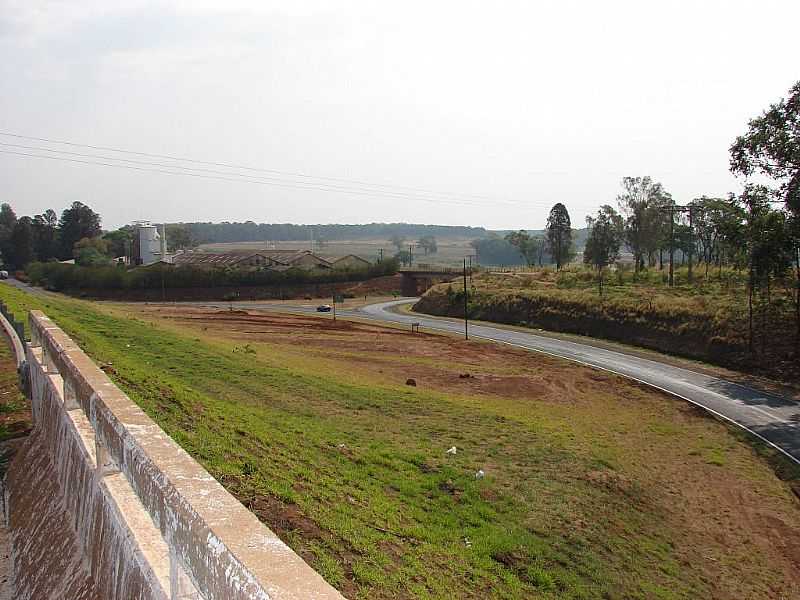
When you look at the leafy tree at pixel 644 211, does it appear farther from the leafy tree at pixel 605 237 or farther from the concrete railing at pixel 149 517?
the concrete railing at pixel 149 517

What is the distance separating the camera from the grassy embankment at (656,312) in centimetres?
4522

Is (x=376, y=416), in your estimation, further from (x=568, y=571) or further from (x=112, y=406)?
(x=112, y=406)

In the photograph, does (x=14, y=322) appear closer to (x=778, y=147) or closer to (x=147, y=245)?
(x=778, y=147)

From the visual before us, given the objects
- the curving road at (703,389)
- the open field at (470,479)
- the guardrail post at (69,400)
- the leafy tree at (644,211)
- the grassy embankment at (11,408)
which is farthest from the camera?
the leafy tree at (644,211)

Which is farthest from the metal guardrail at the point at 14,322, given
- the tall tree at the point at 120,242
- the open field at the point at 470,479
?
the tall tree at the point at 120,242

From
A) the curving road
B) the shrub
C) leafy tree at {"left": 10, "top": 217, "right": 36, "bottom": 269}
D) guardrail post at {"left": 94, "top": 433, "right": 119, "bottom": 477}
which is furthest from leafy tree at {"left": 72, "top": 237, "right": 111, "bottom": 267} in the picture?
guardrail post at {"left": 94, "top": 433, "right": 119, "bottom": 477}

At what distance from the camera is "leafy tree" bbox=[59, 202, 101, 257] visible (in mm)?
151250

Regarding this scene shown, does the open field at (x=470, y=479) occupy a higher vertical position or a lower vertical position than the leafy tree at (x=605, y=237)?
lower

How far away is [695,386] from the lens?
3856 centimetres

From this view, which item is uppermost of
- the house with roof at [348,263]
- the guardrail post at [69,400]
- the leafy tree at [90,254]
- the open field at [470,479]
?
the leafy tree at [90,254]

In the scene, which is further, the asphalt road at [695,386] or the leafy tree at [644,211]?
the leafy tree at [644,211]

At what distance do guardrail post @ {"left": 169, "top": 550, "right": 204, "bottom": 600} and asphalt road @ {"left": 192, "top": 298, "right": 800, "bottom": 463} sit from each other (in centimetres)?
2905

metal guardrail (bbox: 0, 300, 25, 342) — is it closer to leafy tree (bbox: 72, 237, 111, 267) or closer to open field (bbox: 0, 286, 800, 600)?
open field (bbox: 0, 286, 800, 600)

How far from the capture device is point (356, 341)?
4950cm
